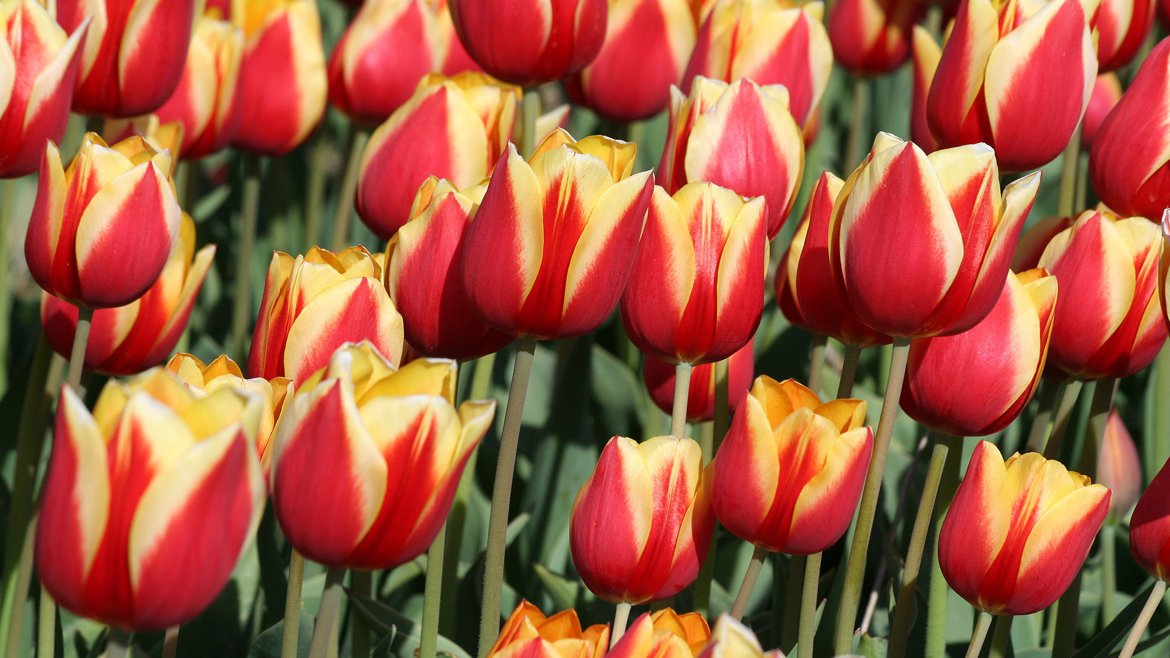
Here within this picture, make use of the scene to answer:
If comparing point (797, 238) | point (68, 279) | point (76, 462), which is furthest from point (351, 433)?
point (797, 238)

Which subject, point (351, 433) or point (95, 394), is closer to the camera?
point (351, 433)

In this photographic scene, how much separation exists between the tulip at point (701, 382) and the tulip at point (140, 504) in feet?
1.95

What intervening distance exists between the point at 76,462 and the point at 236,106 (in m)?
1.00

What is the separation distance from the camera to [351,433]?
680 mm

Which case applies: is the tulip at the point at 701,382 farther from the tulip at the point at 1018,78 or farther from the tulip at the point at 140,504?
the tulip at the point at 140,504

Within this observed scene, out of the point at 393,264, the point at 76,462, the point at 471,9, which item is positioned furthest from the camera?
the point at 471,9

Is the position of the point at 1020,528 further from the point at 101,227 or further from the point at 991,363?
the point at 101,227

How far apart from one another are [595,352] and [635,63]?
0.33 metres

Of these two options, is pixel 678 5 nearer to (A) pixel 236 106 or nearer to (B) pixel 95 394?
(A) pixel 236 106

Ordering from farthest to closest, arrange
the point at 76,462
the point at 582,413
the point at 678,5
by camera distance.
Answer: the point at 678,5 < the point at 582,413 < the point at 76,462

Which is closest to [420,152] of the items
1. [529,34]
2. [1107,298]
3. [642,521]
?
[529,34]

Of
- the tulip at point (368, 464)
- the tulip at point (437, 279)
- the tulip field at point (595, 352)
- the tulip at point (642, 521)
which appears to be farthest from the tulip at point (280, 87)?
the tulip at point (368, 464)

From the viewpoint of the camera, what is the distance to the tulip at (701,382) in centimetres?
119

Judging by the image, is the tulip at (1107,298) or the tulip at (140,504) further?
the tulip at (1107,298)
